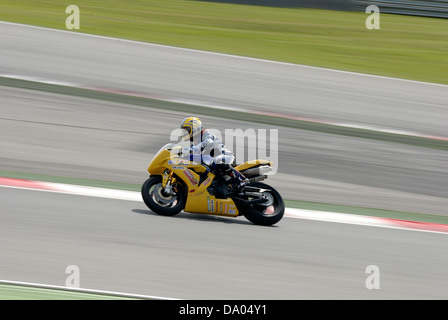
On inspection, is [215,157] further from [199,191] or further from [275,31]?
[275,31]

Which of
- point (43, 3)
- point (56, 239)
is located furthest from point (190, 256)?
point (43, 3)

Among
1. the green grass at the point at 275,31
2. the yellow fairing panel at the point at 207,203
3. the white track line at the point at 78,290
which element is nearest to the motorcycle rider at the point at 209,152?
the yellow fairing panel at the point at 207,203

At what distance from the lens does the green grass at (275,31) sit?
21172 mm

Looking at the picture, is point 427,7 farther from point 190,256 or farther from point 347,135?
point 190,256

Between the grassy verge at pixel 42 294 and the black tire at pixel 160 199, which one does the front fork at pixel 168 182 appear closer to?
the black tire at pixel 160 199

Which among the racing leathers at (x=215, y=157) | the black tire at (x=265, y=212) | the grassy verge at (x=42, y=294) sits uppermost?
Result: the racing leathers at (x=215, y=157)

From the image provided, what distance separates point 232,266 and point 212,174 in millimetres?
1821

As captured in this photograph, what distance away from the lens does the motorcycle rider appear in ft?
30.2

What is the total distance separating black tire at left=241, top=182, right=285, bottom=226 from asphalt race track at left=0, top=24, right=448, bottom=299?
130mm

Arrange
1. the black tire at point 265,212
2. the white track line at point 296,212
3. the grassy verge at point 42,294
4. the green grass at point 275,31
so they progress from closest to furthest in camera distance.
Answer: the grassy verge at point 42,294, the black tire at point 265,212, the white track line at point 296,212, the green grass at point 275,31

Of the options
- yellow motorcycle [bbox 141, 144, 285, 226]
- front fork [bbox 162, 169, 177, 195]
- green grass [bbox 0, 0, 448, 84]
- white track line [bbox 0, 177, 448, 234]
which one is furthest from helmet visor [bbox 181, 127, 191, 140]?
green grass [bbox 0, 0, 448, 84]

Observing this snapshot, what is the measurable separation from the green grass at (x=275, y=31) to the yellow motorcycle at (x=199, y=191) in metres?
11.3

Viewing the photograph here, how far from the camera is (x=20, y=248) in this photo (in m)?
7.85
